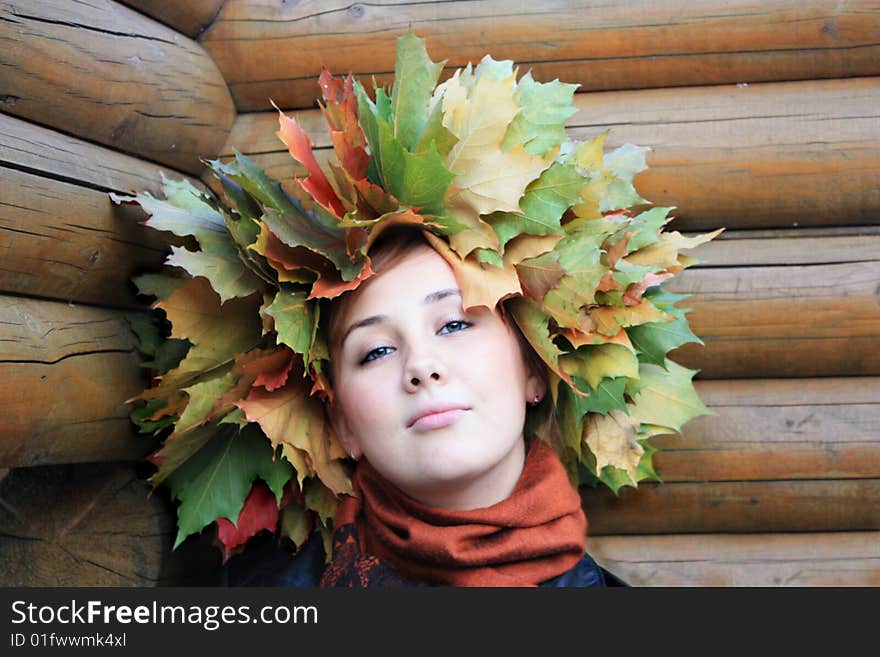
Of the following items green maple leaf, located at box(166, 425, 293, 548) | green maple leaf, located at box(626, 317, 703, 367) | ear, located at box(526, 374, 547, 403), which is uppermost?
green maple leaf, located at box(626, 317, 703, 367)

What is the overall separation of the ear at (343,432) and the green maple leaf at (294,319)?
178mm

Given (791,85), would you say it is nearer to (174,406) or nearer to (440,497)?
(440,497)

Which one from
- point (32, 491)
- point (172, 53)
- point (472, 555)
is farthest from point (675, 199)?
point (32, 491)

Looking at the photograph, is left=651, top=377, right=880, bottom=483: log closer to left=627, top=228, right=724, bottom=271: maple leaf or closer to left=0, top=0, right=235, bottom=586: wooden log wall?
left=627, top=228, right=724, bottom=271: maple leaf

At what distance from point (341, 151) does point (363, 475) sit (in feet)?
Result: 1.99

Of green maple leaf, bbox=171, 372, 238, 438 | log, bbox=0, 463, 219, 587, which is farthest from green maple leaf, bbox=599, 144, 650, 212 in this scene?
log, bbox=0, 463, 219, 587

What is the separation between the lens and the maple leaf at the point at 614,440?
1.89 metres

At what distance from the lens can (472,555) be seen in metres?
1.68

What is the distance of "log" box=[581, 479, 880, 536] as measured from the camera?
6.88 ft

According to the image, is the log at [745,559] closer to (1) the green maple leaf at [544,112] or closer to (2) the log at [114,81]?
(1) the green maple leaf at [544,112]

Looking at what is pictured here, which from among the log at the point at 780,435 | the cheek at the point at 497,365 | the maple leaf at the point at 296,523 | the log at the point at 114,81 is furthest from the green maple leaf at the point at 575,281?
the log at the point at 114,81

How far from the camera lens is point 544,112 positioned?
6.06 ft

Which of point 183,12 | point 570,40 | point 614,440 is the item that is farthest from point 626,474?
point 183,12

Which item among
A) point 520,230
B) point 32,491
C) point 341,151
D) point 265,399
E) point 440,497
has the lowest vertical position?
point 32,491
